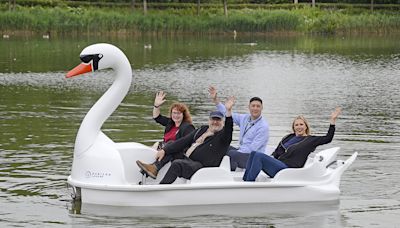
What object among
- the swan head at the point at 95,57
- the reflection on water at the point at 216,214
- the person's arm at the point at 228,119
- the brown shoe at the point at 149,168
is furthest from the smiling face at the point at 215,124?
the swan head at the point at 95,57

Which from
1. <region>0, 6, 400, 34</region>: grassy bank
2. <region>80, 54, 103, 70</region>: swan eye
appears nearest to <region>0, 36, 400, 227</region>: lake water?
<region>80, 54, 103, 70</region>: swan eye

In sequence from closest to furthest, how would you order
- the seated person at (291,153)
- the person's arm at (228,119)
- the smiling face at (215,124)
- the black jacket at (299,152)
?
the person's arm at (228,119)
the seated person at (291,153)
the smiling face at (215,124)
the black jacket at (299,152)

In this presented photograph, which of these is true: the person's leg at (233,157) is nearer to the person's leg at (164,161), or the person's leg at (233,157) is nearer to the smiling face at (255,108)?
the smiling face at (255,108)

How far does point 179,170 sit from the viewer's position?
39.3ft

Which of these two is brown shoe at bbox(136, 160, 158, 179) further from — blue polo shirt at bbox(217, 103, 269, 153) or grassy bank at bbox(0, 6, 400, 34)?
grassy bank at bbox(0, 6, 400, 34)

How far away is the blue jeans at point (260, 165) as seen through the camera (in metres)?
12.0

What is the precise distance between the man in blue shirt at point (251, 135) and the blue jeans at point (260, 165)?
573 mm

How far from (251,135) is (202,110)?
969cm

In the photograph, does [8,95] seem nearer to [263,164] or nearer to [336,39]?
[263,164]

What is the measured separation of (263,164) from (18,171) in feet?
13.4

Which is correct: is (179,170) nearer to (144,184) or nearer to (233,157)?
(144,184)

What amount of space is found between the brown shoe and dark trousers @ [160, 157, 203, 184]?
0.16 metres

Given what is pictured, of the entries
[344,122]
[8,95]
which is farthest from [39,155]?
[8,95]

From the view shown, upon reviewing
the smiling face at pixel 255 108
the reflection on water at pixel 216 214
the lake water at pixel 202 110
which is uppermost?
the smiling face at pixel 255 108
